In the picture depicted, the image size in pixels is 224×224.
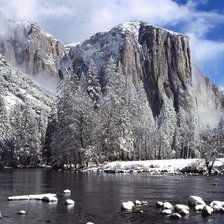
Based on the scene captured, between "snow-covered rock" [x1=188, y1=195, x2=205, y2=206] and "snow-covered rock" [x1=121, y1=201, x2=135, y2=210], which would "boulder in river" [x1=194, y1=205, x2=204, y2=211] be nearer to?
"snow-covered rock" [x1=188, y1=195, x2=205, y2=206]

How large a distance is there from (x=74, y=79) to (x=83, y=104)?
1201 cm

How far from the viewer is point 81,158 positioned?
91.3 meters

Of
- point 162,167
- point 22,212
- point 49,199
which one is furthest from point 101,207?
point 162,167

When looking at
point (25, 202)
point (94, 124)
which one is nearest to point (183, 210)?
point (25, 202)

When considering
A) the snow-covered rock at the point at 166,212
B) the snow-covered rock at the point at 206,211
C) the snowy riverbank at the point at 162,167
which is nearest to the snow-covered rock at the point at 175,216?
the snow-covered rock at the point at 166,212

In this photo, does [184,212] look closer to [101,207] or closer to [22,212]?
[101,207]

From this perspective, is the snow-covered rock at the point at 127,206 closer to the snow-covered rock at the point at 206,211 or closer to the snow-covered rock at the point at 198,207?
the snow-covered rock at the point at 198,207

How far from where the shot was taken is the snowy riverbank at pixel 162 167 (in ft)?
266

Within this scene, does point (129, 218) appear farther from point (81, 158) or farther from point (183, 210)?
point (81, 158)

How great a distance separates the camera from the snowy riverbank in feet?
266

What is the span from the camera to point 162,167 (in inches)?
3319

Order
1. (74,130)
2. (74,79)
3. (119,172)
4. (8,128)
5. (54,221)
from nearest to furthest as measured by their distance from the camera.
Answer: (54,221)
(119,172)
(74,130)
(74,79)
(8,128)

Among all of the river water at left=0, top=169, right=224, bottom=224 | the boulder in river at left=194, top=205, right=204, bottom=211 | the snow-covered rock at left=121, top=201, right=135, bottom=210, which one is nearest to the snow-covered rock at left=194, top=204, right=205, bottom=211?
the boulder in river at left=194, top=205, right=204, bottom=211

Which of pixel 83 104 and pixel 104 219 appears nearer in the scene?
pixel 104 219
